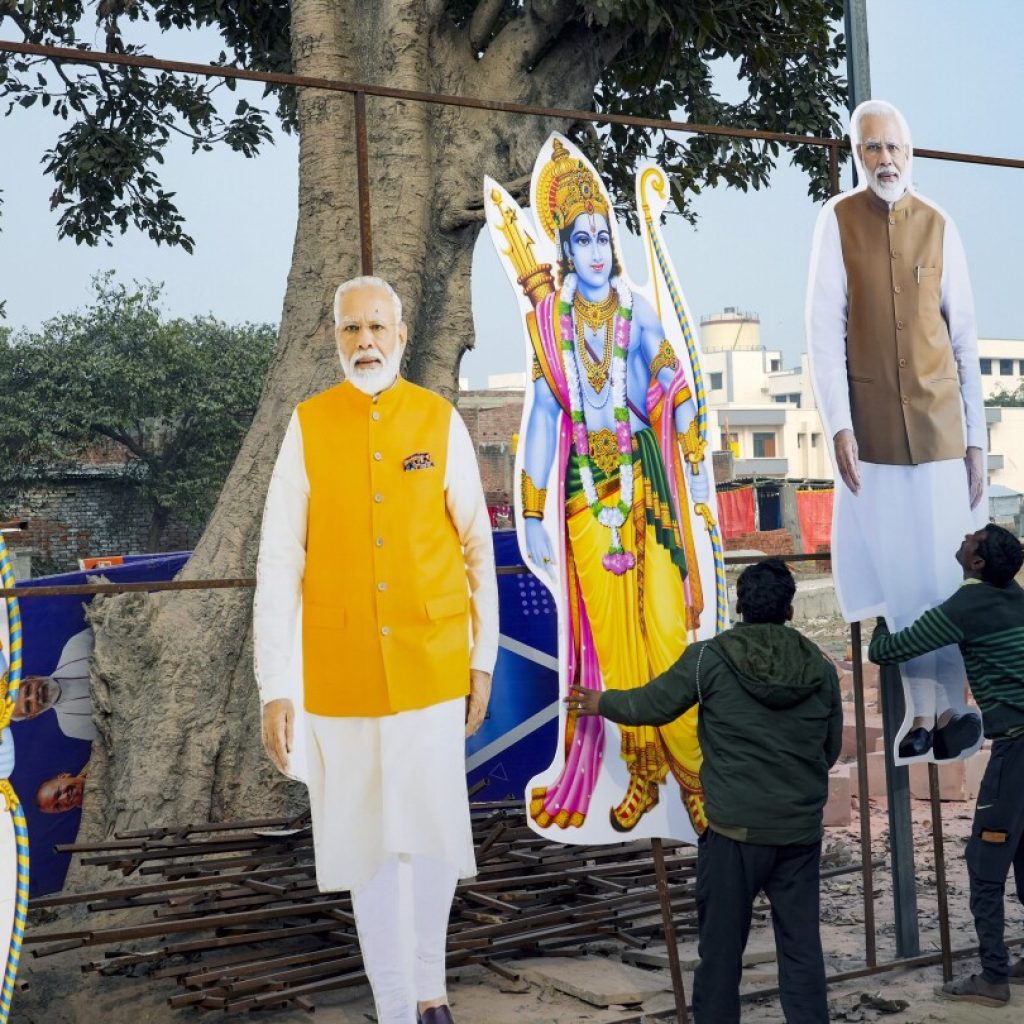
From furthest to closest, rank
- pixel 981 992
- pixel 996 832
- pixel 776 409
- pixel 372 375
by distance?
pixel 776 409 → pixel 981 992 → pixel 996 832 → pixel 372 375

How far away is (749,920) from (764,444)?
147 ft

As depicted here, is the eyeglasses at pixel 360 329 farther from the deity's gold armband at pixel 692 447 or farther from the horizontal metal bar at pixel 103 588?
the deity's gold armband at pixel 692 447

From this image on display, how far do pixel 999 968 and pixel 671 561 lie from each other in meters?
1.85

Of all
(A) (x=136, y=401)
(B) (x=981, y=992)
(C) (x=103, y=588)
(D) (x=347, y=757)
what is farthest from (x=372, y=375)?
(A) (x=136, y=401)

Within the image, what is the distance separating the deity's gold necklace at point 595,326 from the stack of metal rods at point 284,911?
215 centimetres

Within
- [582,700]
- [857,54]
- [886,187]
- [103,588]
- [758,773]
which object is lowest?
[758,773]

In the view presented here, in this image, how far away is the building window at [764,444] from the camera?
157ft

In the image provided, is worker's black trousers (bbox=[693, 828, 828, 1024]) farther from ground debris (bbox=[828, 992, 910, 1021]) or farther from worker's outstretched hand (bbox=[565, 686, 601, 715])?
ground debris (bbox=[828, 992, 910, 1021])

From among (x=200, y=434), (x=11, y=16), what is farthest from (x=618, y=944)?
(x=200, y=434)

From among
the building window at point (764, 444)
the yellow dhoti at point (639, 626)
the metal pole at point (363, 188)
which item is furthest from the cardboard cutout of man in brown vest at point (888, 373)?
the building window at point (764, 444)

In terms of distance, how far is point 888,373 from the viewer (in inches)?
201

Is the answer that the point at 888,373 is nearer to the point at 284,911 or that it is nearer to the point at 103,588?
the point at 103,588

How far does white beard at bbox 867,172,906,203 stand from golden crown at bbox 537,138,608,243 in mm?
1154

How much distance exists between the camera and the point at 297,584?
3988mm
